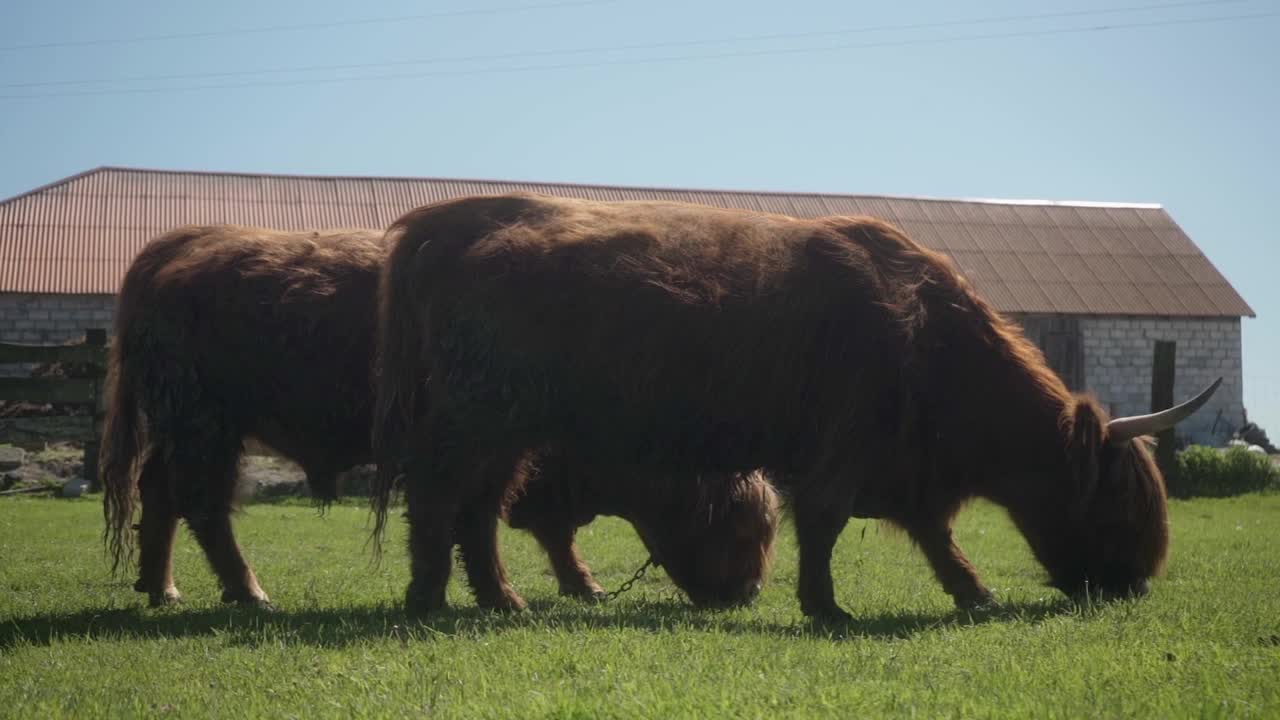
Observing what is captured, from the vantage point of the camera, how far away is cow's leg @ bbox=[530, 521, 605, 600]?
9.09 meters

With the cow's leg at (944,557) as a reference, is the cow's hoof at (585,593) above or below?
below

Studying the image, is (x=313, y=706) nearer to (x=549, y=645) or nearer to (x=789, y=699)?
(x=549, y=645)

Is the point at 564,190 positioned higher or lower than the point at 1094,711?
higher

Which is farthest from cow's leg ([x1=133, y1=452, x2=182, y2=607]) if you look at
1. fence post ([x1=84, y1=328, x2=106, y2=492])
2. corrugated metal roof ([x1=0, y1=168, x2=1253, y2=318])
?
corrugated metal roof ([x1=0, y1=168, x2=1253, y2=318])

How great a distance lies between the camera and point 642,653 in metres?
5.21

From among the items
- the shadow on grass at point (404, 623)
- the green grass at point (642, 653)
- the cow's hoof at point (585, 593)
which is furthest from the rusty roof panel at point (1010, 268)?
the shadow on grass at point (404, 623)

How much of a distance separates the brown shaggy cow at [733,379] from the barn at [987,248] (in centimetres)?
2063

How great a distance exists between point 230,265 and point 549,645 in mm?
4134

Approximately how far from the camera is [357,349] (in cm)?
810

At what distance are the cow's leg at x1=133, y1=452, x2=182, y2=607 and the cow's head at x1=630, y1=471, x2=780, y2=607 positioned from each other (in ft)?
10.4

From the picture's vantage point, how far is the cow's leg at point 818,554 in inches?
271

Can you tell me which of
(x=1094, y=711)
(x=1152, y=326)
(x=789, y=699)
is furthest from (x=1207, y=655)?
(x=1152, y=326)

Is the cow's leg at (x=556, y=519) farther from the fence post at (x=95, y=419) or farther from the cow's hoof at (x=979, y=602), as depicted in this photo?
the fence post at (x=95, y=419)

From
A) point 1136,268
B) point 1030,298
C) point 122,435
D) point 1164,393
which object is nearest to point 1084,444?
point 122,435
